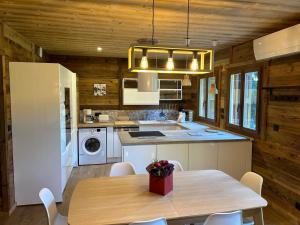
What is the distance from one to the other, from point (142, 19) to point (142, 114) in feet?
11.5

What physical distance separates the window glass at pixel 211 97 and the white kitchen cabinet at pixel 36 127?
3.00 m

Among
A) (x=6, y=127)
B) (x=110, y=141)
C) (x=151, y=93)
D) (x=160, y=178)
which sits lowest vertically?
(x=110, y=141)

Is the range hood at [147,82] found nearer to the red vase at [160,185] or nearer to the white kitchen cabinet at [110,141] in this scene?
the red vase at [160,185]

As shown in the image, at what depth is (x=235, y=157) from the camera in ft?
12.2

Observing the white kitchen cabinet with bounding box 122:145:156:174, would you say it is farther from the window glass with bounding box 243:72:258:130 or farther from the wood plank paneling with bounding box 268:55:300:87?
the wood plank paneling with bounding box 268:55:300:87

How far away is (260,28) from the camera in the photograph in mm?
3059

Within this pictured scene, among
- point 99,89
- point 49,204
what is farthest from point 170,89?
point 49,204

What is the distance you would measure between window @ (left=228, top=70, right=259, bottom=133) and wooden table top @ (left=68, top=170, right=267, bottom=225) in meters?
1.71

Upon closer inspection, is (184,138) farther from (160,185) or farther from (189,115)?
(189,115)

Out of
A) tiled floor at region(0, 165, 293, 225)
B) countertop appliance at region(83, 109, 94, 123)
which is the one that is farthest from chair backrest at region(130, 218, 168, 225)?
countertop appliance at region(83, 109, 94, 123)

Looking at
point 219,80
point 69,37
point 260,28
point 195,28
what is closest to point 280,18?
point 260,28

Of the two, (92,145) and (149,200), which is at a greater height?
(149,200)

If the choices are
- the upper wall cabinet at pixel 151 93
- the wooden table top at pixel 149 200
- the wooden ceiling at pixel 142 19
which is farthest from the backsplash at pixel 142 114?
the wooden table top at pixel 149 200

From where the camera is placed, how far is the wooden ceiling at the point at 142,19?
91.5 inches
